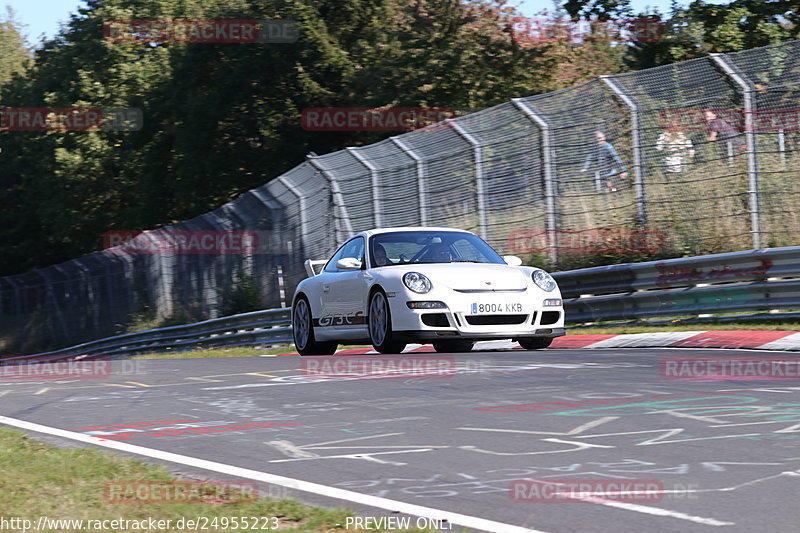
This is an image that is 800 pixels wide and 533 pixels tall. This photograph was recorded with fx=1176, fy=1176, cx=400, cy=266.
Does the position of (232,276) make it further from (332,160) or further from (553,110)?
(553,110)

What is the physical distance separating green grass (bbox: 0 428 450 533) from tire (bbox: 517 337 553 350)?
285 inches

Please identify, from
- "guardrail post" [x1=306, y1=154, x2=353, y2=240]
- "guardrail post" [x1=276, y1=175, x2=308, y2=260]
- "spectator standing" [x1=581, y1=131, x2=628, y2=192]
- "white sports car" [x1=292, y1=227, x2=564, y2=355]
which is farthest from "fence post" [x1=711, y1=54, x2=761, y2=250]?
"guardrail post" [x1=276, y1=175, x2=308, y2=260]

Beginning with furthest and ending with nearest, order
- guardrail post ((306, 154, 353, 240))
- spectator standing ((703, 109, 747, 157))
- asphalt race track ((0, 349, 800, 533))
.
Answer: guardrail post ((306, 154, 353, 240)) < spectator standing ((703, 109, 747, 157)) < asphalt race track ((0, 349, 800, 533))

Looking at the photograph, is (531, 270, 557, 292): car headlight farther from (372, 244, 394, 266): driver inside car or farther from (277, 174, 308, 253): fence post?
→ (277, 174, 308, 253): fence post

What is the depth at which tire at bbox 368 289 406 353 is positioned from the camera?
40.5 ft

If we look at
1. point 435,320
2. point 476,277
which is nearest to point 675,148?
point 476,277

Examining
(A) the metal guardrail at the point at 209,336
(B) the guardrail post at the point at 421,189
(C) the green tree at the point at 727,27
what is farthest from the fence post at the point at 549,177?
(C) the green tree at the point at 727,27

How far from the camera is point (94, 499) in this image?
512 cm

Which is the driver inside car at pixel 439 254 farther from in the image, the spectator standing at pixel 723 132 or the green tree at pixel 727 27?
the green tree at pixel 727 27

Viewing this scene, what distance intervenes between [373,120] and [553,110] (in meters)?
19.4

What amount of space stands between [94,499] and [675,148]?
1152 centimetres

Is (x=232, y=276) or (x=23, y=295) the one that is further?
(x=23, y=295)

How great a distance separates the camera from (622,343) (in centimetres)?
1337

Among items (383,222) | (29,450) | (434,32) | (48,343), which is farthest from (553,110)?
(48,343)
